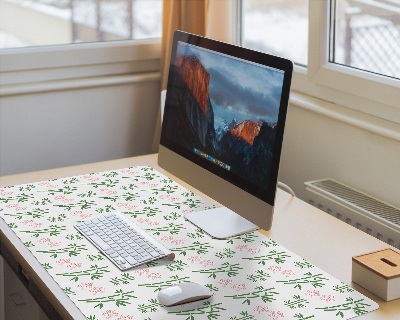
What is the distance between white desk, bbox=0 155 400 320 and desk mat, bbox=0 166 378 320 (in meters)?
0.02

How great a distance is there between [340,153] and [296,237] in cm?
53

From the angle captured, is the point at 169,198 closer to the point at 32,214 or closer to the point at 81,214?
the point at 81,214

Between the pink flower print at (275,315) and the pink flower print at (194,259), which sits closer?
the pink flower print at (275,315)

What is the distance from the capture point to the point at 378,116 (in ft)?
7.16

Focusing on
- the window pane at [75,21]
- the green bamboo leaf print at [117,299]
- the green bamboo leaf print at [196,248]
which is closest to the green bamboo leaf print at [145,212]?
the green bamboo leaf print at [196,248]

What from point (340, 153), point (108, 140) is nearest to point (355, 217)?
point (340, 153)

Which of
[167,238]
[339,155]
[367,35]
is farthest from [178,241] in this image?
[367,35]

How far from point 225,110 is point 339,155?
25.8 inches

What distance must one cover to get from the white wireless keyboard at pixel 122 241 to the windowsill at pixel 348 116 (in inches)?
29.8

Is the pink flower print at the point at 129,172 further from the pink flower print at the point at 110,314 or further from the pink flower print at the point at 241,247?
the pink flower print at the point at 110,314

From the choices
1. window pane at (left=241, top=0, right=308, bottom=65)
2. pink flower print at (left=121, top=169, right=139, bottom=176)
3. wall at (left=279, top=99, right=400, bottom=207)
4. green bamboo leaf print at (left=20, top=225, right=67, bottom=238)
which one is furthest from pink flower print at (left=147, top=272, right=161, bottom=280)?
window pane at (left=241, top=0, right=308, bottom=65)

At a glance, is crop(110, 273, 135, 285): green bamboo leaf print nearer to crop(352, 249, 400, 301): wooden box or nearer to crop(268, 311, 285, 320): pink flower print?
crop(268, 311, 285, 320): pink flower print

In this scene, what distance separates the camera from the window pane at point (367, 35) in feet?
7.14

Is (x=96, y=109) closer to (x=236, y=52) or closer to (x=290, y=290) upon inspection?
A: (x=236, y=52)
